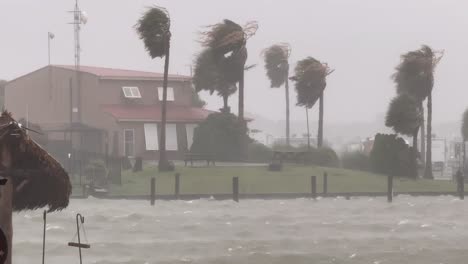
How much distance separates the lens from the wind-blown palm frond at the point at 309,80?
75812 millimetres

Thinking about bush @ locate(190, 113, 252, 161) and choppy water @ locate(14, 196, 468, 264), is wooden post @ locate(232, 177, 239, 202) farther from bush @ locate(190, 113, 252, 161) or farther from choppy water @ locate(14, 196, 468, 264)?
bush @ locate(190, 113, 252, 161)

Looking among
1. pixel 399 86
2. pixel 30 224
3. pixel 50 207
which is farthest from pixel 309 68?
pixel 50 207

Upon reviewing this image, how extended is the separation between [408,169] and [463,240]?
6322mm

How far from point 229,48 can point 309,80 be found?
27.6 feet

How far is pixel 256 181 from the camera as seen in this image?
56938mm

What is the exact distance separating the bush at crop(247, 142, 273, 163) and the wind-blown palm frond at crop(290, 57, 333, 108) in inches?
501

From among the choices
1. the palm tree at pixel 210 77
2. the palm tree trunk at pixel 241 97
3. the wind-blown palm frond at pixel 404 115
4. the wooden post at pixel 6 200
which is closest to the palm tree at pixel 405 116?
the wind-blown palm frond at pixel 404 115

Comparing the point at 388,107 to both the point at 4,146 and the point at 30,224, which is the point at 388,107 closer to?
the point at 30,224

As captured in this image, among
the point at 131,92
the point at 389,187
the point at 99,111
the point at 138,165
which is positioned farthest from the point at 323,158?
the point at 99,111

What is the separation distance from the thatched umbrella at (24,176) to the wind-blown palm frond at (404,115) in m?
56.2

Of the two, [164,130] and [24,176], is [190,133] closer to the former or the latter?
[164,130]

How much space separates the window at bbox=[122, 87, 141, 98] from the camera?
66.8 m

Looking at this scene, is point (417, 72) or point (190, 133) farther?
point (417, 72)

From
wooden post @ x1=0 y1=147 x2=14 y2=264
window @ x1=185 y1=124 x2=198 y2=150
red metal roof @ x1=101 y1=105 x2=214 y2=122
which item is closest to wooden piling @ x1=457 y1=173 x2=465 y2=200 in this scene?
red metal roof @ x1=101 y1=105 x2=214 y2=122
